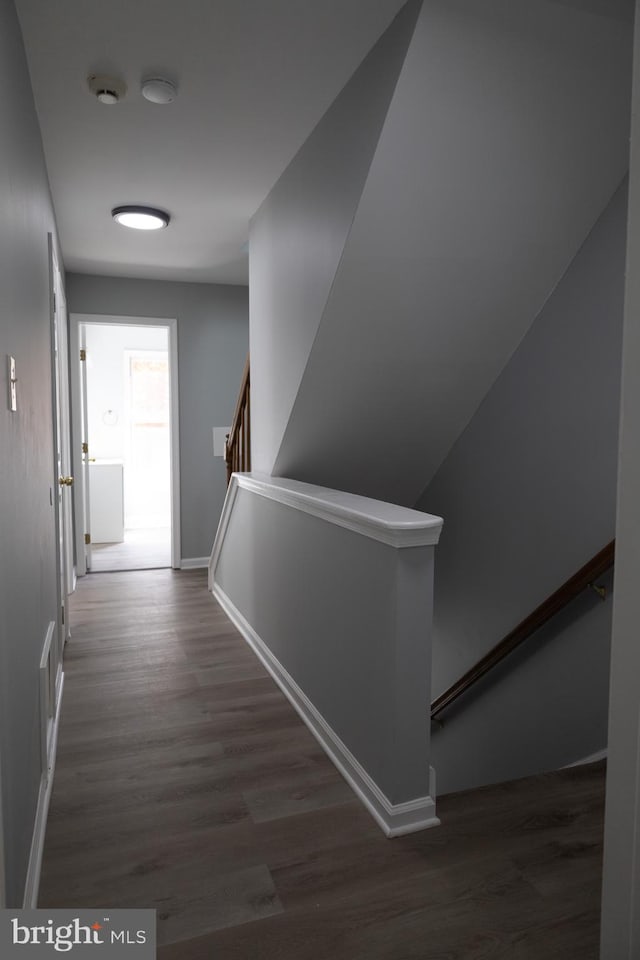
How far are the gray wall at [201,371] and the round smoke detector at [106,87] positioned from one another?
3.01 metres

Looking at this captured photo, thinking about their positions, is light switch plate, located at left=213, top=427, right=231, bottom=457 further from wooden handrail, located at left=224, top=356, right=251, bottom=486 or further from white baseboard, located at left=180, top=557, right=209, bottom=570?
wooden handrail, located at left=224, top=356, right=251, bottom=486

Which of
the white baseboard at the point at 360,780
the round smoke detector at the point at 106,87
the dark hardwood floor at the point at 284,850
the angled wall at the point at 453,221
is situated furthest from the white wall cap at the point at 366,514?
the round smoke detector at the point at 106,87

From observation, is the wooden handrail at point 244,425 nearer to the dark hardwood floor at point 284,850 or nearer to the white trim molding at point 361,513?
the white trim molding at point 361,513

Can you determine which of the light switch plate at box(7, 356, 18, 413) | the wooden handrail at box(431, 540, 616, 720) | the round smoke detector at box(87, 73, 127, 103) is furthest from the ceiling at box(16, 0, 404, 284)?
the wooden handrail at box(431, 540, 616, 720)

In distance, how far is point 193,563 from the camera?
18.7 ft

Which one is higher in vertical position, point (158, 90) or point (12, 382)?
point (158, 90)

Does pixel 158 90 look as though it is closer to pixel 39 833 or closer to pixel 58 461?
pixel 58 461

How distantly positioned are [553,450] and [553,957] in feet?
6.30

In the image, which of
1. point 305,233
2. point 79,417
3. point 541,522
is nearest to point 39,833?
point 541,522

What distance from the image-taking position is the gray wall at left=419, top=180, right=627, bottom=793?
261 centimetres

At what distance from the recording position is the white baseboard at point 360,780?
1.97 m

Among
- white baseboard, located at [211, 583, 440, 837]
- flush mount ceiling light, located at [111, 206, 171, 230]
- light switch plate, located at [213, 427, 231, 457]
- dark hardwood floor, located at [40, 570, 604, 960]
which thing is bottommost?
dark hardwood floor, located at [40, 570, 604, 960]

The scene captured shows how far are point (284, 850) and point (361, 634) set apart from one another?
67cm

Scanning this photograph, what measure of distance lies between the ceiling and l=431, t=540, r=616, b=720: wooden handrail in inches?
75.9
